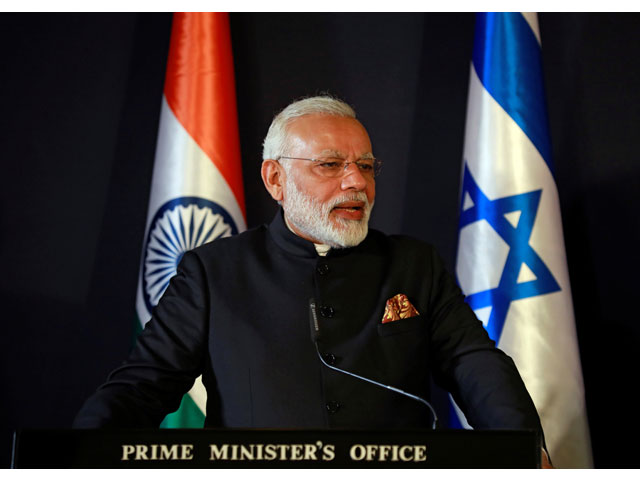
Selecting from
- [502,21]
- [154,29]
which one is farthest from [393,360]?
[154,29]

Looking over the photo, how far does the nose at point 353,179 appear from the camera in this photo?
1.82 m

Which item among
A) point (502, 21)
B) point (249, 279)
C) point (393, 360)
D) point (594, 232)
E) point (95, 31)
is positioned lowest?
point (393, 360)

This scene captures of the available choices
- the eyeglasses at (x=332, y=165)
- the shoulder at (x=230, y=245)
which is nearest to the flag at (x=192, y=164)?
the shoulder at (x=230, y=245)

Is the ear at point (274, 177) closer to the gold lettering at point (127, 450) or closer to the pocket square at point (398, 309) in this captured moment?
the pocket square at point (398, 309)

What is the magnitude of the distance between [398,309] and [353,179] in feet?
1.18

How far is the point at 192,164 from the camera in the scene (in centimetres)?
262

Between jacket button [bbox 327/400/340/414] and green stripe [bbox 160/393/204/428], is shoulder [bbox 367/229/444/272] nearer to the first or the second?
jacket button [bbox 327/400/340/414]

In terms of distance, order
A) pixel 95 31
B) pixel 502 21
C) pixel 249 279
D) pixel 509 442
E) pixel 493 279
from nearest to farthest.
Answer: pixel 509 442 → pixel 249 279 → pixel 493 279 → pixel 502 21 → pixel 95 31

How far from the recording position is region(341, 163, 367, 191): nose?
1.82 meters

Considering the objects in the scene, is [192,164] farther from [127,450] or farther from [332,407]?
[127,450]

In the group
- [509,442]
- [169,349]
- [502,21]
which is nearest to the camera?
[509,442]

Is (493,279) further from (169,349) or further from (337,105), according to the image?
(169,349)

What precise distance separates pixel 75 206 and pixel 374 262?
5.27 feet

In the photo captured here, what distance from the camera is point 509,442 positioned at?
1.03 meters
